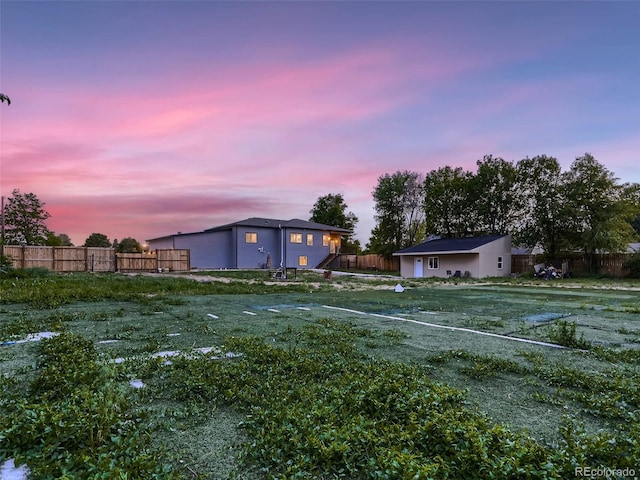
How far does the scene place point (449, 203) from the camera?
1235 inches

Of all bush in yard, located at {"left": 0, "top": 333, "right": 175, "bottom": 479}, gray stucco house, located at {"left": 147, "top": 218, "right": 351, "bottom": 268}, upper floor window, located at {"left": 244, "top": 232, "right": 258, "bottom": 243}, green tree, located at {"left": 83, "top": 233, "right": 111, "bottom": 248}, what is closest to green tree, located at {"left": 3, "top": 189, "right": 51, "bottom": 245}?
gray stucco house, located at {"left": 147, "top": 218, "right": 351, "bottom": 268}

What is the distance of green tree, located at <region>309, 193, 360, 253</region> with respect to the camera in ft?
164

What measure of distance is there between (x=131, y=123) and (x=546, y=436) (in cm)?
1585

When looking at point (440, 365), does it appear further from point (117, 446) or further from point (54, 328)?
point (54, 328)

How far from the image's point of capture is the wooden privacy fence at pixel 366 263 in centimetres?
3397

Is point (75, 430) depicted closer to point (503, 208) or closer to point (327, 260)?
point (503, 208)

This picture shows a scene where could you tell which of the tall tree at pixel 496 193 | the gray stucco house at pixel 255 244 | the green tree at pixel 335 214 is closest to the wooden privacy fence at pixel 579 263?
the tall tree at pixel 496 193

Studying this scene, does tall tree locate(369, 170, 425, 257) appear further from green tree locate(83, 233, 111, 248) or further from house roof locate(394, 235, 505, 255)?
green tree locate(83, 233, 111, 248)

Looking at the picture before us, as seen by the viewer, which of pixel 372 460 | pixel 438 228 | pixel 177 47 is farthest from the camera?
pixel 438 228

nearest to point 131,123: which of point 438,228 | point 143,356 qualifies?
point 143,356

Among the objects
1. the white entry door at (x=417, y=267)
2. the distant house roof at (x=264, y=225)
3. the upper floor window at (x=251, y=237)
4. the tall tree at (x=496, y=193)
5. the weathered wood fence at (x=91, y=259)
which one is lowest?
the white entry door at (x=417, y=267)

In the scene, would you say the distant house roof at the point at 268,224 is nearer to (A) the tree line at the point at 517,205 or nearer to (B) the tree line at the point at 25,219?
(A) the tree line at the point at 517,205

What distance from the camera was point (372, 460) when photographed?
5.37 feet

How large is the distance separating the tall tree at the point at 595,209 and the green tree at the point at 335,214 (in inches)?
1086
